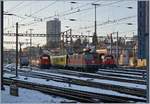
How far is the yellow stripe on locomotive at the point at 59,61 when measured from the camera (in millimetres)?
54806

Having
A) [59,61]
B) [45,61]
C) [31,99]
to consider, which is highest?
[31,99]

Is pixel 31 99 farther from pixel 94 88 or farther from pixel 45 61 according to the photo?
pixel 45 61

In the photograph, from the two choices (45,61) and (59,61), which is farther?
(45,61)

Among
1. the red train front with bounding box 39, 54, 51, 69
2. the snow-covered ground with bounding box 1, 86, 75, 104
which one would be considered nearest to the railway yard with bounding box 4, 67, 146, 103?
the snow-covered ground with bounding box 1, 86, 75, 104

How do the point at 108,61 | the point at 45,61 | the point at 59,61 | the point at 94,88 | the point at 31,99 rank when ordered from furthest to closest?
the point at 45,61 < the point at 59,61 < the point at 108,61 < the point at 94,88 < the point at 31,99

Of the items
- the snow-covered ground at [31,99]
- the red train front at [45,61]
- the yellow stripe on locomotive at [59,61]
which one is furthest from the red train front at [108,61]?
the snow-covered ground at [31,99]

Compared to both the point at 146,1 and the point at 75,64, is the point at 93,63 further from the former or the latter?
the point at 146,1

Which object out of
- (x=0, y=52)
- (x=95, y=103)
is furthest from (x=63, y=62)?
(x=95, y=103)

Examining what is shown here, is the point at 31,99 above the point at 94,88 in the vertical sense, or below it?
above

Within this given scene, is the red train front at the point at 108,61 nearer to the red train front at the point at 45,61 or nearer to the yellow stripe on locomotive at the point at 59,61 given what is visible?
the yellow stripe on locomotive at the point at 59,61

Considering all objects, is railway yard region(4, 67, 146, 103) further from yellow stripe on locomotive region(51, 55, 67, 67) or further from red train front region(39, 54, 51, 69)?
red train front region(39, 54, 51, 69)

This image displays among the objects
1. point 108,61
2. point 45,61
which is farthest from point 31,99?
point 45,61

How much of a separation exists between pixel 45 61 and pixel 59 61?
566 cm

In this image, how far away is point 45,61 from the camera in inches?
2479
